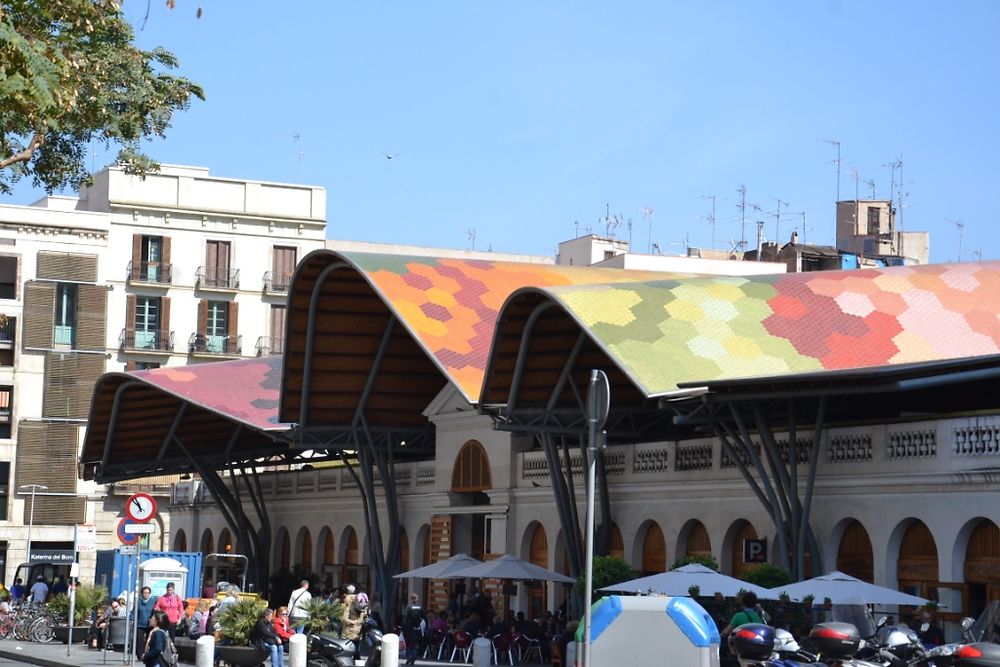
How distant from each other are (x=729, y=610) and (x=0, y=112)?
1797 cm

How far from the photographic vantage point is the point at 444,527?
5278 centimetres

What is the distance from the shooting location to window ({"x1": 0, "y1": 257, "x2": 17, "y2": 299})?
81.1 metres

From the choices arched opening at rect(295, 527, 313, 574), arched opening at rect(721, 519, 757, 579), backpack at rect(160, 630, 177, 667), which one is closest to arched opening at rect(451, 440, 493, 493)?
arched opening at rect(721, 519, 757, 579)

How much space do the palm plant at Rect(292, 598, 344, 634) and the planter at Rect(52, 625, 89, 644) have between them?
1562 centimetres

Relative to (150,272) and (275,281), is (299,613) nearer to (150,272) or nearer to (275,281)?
(150,272)

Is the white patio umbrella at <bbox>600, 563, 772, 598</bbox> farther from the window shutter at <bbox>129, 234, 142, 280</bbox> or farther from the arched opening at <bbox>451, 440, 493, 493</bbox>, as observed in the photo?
the window shutter at <bbox>129, 234, 142, 280</bbox>

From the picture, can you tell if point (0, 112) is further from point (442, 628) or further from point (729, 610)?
point (442, 628)

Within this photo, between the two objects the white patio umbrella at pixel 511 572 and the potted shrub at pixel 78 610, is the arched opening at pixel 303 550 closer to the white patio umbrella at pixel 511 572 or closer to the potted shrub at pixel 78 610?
the potted shrub at pixel 78 610

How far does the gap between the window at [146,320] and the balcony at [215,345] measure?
176cm

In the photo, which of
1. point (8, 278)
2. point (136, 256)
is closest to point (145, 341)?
point (136, 256)

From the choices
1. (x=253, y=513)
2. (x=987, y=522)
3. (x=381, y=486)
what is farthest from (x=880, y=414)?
(x=253, y=513)

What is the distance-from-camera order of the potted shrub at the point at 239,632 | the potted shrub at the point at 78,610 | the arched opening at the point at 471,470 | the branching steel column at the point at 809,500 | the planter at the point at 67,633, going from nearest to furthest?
the branching steel column at the point at 809,500 → the potted shrub at the point at 239,632 → the potted shrub at the point at 78,610 → the planter at the point at 67,633 → the arched opening at the point at 471,470

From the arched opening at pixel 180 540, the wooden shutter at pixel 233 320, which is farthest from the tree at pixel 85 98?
the wooden shutter at pixel 233 320

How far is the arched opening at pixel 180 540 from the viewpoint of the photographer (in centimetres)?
7950
